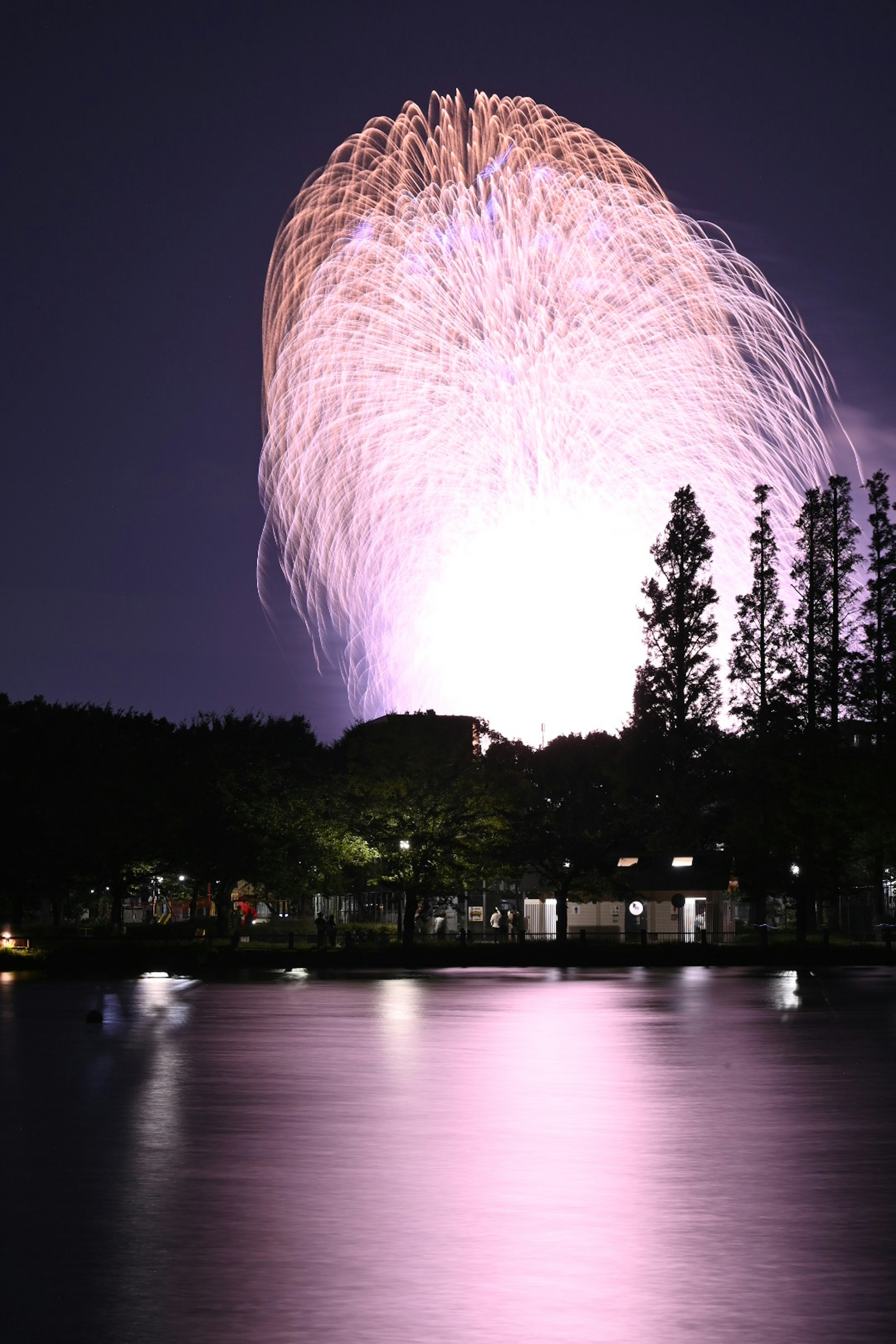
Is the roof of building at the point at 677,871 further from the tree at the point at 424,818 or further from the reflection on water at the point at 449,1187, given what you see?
the reflection on water at the point at 449,1187

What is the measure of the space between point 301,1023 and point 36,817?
5111cm

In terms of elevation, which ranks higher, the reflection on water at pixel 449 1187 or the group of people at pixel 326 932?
the group of people at pixel 326 932

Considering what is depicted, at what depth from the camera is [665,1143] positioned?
1512cm

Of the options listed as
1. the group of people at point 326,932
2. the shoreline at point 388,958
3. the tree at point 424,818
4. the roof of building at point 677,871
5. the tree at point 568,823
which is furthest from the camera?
the roof of building at point 677,871

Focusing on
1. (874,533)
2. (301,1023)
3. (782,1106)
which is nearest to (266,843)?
(874,533)

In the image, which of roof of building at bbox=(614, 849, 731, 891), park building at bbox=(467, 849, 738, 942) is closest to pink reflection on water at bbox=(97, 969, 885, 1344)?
park building at bbox=(467, 849, 738, 942)

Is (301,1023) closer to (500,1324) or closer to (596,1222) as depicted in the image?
(596,1222)

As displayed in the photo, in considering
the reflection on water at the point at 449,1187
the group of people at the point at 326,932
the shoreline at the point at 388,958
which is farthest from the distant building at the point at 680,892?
the reflection on water at the point at 449,1187

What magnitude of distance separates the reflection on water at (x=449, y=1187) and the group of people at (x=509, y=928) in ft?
161

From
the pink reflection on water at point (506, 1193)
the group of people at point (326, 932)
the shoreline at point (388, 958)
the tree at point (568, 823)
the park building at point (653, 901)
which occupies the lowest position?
the pink reflection on water at point (506, 1193)

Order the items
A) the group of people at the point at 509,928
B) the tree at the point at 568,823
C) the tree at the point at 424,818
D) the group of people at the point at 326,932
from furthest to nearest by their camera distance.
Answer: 1. the tree at the point at 568,823
2. the group of people at the point at 509,928
3. the tree at the point at 424,818
4. the group of people at the point at 326,932

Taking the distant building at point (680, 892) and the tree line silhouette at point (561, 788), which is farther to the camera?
the distant building at point (680, 892)

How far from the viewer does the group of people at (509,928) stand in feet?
250

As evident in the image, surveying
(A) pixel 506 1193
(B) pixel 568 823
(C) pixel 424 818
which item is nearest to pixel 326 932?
(C) pixel 424 818
